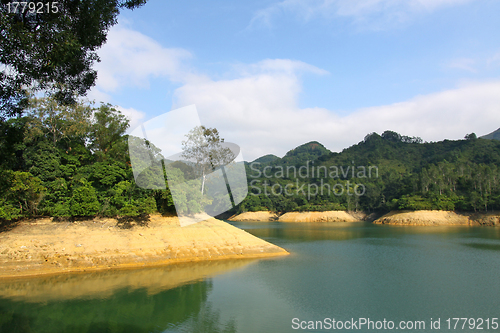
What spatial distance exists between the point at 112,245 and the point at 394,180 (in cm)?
8840

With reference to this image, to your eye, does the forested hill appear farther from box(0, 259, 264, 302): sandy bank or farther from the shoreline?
box(0, 259, 264, 302): sandy bank

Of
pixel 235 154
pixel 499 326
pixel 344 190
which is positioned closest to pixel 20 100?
pixel 499 326

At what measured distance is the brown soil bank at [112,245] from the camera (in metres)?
19.0

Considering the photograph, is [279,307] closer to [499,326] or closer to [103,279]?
[499,326]

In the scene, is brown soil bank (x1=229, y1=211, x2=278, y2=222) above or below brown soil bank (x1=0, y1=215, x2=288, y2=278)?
below

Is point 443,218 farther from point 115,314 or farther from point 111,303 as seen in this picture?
point 115,314

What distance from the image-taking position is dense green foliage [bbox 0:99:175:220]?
845 inches

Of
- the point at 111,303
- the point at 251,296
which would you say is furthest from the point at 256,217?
the point at 111,303

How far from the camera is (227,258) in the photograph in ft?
79.4

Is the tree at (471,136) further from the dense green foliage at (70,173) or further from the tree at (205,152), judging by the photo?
the dense green foliage at (70,173)

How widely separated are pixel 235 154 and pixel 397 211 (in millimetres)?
53201

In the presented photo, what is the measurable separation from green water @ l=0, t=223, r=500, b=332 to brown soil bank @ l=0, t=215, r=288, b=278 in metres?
1.37

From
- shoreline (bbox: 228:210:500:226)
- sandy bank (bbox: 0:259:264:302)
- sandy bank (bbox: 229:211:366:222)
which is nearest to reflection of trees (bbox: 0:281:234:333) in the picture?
sandy bank (bbox: 0:259:264:302)

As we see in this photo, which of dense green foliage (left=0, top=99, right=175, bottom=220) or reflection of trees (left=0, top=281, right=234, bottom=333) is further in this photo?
dense green foliage (left=0, top=99, right=175, bottom=220)
